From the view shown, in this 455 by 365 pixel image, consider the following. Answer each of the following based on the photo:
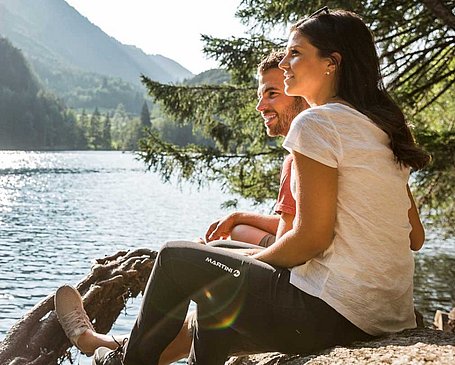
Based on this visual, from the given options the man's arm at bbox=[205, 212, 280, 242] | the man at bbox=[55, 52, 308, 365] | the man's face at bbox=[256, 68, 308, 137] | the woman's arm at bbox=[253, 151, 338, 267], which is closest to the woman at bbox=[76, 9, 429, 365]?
the woman's arm at bbox=[253, 151, 338, 267]

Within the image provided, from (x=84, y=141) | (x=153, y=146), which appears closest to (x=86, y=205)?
(x=153, y=146)

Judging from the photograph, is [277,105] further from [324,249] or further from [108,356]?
[108,356]

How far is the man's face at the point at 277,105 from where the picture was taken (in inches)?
142

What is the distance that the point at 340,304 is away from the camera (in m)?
2.47

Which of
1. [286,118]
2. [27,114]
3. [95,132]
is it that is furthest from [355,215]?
[95,132]

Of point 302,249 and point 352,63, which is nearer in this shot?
point 302,249

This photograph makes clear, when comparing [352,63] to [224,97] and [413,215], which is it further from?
[224,97]

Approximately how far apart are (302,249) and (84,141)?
409 ft

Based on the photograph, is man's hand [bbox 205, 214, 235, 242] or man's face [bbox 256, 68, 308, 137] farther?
man's hand [bbox 205, 214, 235, 242]

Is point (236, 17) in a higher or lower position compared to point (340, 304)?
higher

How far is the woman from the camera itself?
2443mm

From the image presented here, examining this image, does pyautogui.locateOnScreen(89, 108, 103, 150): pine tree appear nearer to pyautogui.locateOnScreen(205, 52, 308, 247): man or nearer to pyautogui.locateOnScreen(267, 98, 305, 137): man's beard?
pyautogui.locateOnScreen(205, 52, 308, 247): man

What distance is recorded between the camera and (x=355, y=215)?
247 centimetres

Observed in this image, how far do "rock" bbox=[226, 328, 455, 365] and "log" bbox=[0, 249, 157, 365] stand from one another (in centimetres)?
165
